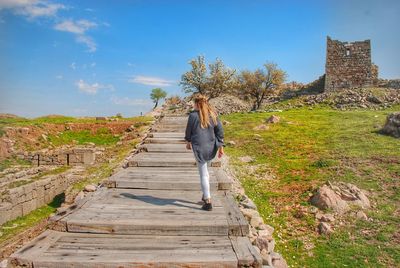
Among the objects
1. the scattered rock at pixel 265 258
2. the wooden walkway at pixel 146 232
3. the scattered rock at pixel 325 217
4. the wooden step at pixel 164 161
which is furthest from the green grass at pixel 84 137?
the scattered rock at pixel 265 258

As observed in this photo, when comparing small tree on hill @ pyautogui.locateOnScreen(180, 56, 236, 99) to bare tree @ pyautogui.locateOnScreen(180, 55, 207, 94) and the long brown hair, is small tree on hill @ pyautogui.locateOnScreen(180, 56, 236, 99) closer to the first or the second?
bare tree @ pyautogui.locateOnScreen(180, 55, 207, 94)

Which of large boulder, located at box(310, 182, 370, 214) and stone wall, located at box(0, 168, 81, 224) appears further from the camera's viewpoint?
stone wall, located at box(0, 168, 81, 224)

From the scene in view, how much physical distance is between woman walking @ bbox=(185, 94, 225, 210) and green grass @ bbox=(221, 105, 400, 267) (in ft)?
7.55

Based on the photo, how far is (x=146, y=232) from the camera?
15.8 feet

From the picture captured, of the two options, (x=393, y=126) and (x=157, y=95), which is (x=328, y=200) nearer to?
(x=393, y=126)

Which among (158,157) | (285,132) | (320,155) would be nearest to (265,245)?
(158,157)

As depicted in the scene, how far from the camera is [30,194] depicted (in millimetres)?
12055

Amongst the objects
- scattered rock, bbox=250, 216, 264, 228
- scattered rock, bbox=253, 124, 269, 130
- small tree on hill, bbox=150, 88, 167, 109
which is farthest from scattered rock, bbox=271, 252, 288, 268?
small tree on hill, bbox=150, 88, 167, 109

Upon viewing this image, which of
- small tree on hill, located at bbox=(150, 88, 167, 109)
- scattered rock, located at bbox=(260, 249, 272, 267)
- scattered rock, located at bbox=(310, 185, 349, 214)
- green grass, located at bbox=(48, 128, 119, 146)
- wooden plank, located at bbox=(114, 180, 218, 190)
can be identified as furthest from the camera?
small tree on hill, located at bbox=(150, 88, 167, 109)

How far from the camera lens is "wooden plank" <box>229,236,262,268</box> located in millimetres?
3986

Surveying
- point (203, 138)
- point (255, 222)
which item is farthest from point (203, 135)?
point (255, 222)

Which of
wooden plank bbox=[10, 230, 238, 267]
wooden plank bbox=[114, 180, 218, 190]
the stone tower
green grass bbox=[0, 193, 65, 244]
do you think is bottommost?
green grass bbox=[0, 193, 65, 244]

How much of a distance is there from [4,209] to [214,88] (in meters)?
24.3

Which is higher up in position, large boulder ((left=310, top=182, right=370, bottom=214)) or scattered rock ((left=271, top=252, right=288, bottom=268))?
large boulder ((left=310, top=182, right=370, bottom=214))
